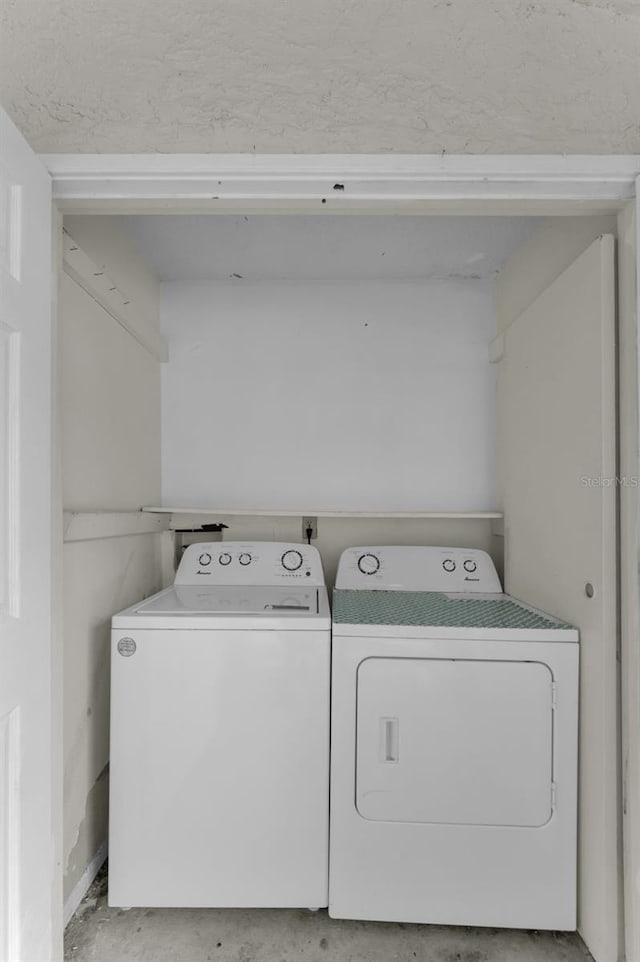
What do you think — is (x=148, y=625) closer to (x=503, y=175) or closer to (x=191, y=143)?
(x=191, y=143)

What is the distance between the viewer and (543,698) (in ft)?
4.60

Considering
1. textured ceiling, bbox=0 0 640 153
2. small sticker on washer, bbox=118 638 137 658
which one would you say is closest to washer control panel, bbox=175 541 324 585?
small sticker on washer, bbox=118 638 137 658

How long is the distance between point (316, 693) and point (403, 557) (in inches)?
31.9

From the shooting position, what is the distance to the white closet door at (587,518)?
4.15 ft

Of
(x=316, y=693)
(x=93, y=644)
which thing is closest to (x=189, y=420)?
(x=93, y=644)

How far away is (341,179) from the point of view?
1.09 m

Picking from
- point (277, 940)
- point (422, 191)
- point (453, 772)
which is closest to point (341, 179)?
A: point (422, 191)

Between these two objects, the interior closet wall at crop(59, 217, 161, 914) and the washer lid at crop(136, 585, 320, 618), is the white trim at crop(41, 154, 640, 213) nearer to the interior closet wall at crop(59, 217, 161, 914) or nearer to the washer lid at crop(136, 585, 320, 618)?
the interior closet wall at crop(59, 217, 161, 914)

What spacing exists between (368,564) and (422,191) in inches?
54.8

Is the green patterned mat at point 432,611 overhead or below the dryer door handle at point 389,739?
overhead

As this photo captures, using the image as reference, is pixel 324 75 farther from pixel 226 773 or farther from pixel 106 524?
pixel 226 773

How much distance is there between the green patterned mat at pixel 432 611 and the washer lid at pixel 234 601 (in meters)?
0.11

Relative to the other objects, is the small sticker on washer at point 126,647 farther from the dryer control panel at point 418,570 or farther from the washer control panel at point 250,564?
the dryer control panel at point 418,570

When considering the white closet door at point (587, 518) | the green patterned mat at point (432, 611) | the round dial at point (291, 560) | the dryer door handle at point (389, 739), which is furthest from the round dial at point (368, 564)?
the dryer door handle at point (389, 739)
